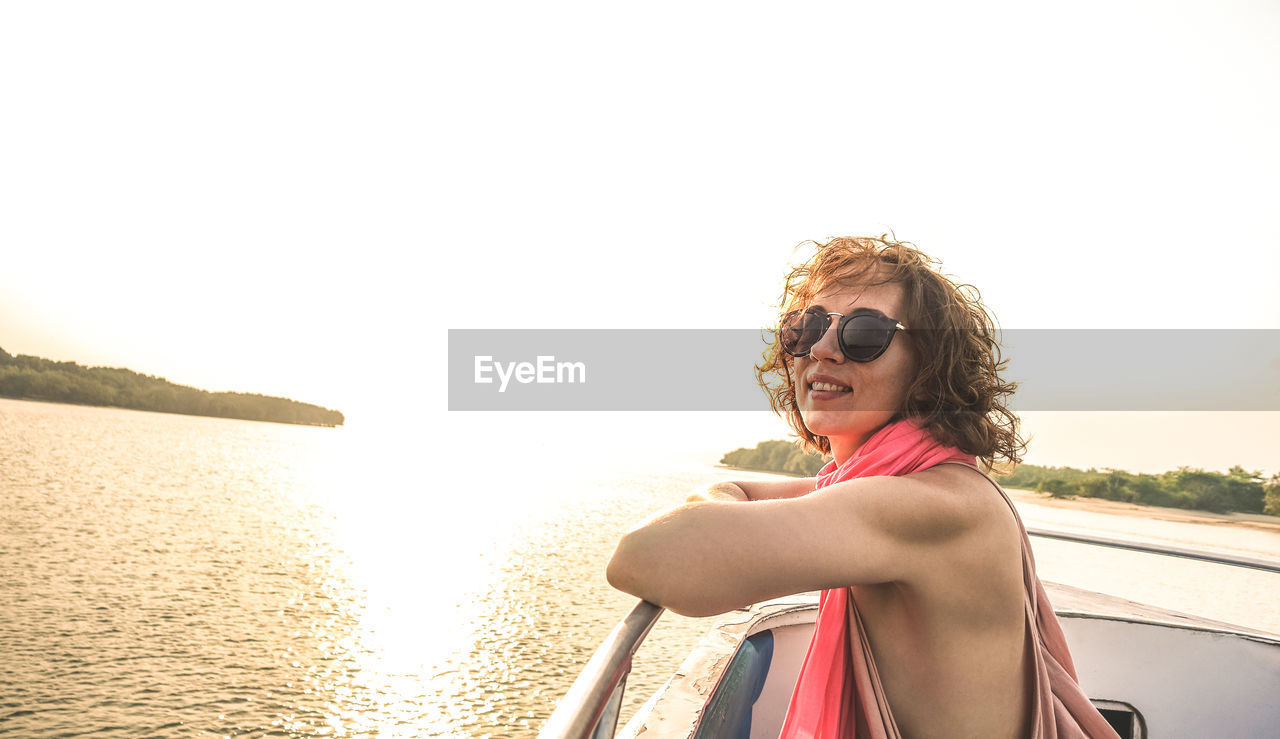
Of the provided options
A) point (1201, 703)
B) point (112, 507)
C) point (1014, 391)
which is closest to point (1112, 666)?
point (1201, 703)

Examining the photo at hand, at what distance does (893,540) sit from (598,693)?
1.66ft

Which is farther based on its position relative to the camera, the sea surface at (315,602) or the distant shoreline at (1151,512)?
the distant shoreline at (1151,512)

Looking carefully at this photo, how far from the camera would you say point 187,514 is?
15.9 m

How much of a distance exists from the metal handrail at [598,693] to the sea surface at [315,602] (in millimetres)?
5574

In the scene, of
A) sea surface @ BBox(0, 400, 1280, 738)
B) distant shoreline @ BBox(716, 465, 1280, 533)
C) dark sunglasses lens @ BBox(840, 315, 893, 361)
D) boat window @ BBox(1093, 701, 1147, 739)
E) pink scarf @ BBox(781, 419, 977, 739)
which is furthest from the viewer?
distant shoreline @ BBox(716, 465, 1280, 533)

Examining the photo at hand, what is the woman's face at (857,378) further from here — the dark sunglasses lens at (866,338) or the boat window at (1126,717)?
the boat window at (1126,717)

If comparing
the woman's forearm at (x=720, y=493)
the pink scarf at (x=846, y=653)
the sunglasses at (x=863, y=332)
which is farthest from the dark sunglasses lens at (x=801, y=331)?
the woman's forearm at (x=720, y=493)

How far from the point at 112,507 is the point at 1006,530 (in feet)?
66.5

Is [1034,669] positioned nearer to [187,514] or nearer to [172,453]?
[187,514]

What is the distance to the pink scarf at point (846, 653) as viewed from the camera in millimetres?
1176

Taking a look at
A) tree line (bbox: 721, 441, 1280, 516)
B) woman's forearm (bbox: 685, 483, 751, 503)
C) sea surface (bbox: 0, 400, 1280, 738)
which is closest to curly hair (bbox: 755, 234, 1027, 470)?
woman's forearm (bbox: 685, 483, 751, 503)

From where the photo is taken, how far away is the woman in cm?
96

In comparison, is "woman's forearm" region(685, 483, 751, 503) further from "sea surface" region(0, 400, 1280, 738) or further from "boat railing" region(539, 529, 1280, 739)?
"sea surface" region(0, 400, 1280, 738)

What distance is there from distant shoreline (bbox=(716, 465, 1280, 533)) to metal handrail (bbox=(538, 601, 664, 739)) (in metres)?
25.2
